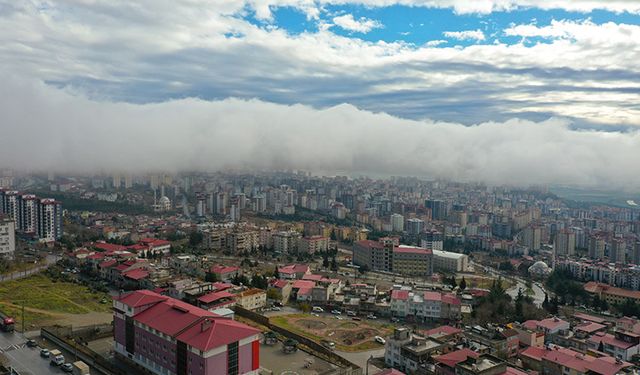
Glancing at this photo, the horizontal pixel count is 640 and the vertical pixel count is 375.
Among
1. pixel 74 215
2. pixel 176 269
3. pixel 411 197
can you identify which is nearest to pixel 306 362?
pixel 176 269

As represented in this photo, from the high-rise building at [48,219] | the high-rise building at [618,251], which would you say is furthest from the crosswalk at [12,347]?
the high-rise building at [618,251]

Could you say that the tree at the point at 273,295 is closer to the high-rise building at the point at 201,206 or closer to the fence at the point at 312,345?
the fence at the point at 312,345

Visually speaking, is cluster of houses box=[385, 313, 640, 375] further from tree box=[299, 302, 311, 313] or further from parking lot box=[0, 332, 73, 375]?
parking lot box=[0, 332, 73, 375]

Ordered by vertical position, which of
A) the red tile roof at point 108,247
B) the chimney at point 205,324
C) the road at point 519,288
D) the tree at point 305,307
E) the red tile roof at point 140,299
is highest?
the red tile roof at point 140,299

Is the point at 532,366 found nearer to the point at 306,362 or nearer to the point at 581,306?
the point at 306,362

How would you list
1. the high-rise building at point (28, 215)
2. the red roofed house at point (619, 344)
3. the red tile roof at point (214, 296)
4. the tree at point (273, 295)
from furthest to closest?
1. the high-rise building at point (28, 215)
2. the tree at point (273, 295)
3. the red tile roof at point (214, 296)
4. the red roofed house at point (619, 344)

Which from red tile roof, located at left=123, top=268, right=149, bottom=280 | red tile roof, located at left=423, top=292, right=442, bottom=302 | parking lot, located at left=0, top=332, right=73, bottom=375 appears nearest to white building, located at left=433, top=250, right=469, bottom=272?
red tile roof, located at left=423, top=292, right=442, bottom=302

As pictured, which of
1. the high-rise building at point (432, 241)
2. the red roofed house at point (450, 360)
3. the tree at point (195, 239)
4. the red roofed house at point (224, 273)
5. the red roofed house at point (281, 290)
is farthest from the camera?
the high-rise building at point (432, 241)
